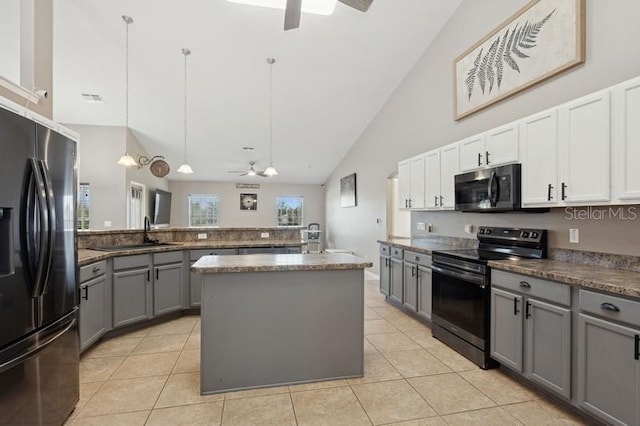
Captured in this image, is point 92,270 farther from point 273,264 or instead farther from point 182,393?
point 273,264

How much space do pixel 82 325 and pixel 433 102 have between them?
487 cm

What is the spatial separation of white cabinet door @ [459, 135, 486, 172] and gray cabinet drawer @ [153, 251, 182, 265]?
3533 millimetres

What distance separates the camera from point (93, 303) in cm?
294

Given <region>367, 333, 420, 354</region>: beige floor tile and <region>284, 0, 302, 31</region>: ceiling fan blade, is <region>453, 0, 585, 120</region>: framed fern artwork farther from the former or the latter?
<region>367, 333, 420, 354</region>: beige floor tile

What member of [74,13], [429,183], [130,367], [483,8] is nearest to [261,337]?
[130,367]

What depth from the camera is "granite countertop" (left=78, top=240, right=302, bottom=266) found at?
294 centimetres

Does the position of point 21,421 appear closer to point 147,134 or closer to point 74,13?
point 74,13

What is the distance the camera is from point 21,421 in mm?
1566

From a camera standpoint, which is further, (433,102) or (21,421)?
(433,102)

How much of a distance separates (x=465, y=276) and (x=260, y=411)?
2.04m

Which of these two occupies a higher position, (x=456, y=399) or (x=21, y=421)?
(x=21, y=421)

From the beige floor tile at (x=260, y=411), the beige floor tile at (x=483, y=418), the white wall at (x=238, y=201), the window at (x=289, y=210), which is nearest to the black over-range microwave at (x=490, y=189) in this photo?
the beige floor tile at (x=483, y=418)

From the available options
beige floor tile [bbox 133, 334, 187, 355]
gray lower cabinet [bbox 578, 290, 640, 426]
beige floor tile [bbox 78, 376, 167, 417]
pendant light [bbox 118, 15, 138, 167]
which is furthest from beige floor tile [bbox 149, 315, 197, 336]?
gray lower cabinet [bbox 578, 290, 640, 426]

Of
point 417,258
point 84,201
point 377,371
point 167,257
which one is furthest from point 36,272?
point 84,201
